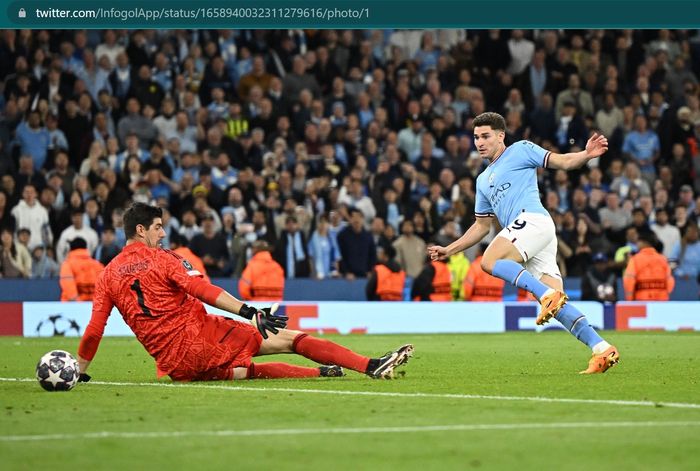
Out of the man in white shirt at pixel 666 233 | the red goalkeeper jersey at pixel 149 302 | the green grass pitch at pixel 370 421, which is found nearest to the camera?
the green grass pitch at pixel 370 421

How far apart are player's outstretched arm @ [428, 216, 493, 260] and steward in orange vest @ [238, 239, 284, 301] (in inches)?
350

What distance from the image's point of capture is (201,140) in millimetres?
24562

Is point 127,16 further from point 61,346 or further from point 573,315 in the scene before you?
point 573,315

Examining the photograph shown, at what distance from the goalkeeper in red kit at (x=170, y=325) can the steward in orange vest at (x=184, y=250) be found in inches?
345

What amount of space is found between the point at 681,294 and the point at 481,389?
47.6ft

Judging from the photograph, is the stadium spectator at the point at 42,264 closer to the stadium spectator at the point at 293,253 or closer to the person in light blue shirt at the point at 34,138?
the person in light blue shirt at the point at 34,138

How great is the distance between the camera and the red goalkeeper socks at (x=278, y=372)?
1130 cm

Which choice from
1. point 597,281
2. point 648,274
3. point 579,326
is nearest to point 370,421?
point 579,326

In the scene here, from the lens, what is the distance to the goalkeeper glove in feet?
31.8

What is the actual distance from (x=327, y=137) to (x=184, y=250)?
533 cm

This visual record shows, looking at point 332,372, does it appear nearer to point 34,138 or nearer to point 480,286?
point 480,286

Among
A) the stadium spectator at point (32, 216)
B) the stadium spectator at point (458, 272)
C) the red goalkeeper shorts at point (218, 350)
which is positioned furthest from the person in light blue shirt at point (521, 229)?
the stadium spectator at point (32, 216)

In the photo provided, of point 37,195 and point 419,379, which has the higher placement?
point 37,195

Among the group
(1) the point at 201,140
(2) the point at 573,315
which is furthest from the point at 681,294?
(2) the point at 573,315
